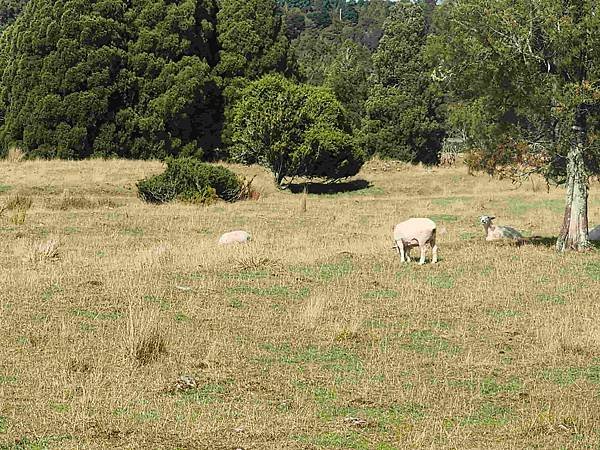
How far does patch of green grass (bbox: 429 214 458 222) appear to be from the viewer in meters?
29.3

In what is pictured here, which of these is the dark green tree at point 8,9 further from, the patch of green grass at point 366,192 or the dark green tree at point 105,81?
the patch of green grass at point 366,192

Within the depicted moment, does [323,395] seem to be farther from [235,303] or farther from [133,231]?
[133,231]

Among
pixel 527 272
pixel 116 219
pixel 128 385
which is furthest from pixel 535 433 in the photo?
pixel 116 219

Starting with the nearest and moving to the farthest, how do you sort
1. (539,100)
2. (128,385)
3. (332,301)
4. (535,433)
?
1. (535,433)
2. (128,385)
3. (332,301)
4. (539,100)

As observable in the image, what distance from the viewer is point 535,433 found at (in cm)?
791

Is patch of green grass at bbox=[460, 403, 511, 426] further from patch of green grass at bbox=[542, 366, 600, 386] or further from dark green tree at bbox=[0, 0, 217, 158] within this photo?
dark green tree at bbox=[0, 0, 217, 158]

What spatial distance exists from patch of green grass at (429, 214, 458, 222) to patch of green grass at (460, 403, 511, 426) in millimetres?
20640

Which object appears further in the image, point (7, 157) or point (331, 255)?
point (7, 157)

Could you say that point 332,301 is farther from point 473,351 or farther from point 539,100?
point 539,100

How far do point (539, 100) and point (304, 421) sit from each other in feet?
43.3

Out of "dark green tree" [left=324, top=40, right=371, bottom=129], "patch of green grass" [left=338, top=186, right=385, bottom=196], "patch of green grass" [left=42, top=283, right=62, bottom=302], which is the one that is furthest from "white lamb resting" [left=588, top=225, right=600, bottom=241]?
"dark green tree" [left=324, top=40, right=371, bottom=129]

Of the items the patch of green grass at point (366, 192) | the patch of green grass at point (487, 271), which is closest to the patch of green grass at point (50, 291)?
the patch of green grass at point (487, 271)

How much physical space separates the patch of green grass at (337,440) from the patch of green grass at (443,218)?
71.7ft

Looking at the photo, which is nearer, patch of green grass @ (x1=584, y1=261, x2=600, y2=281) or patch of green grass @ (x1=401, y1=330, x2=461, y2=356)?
patch of green grass @ (x1=401, y1=330, x2=461, y2=356)
